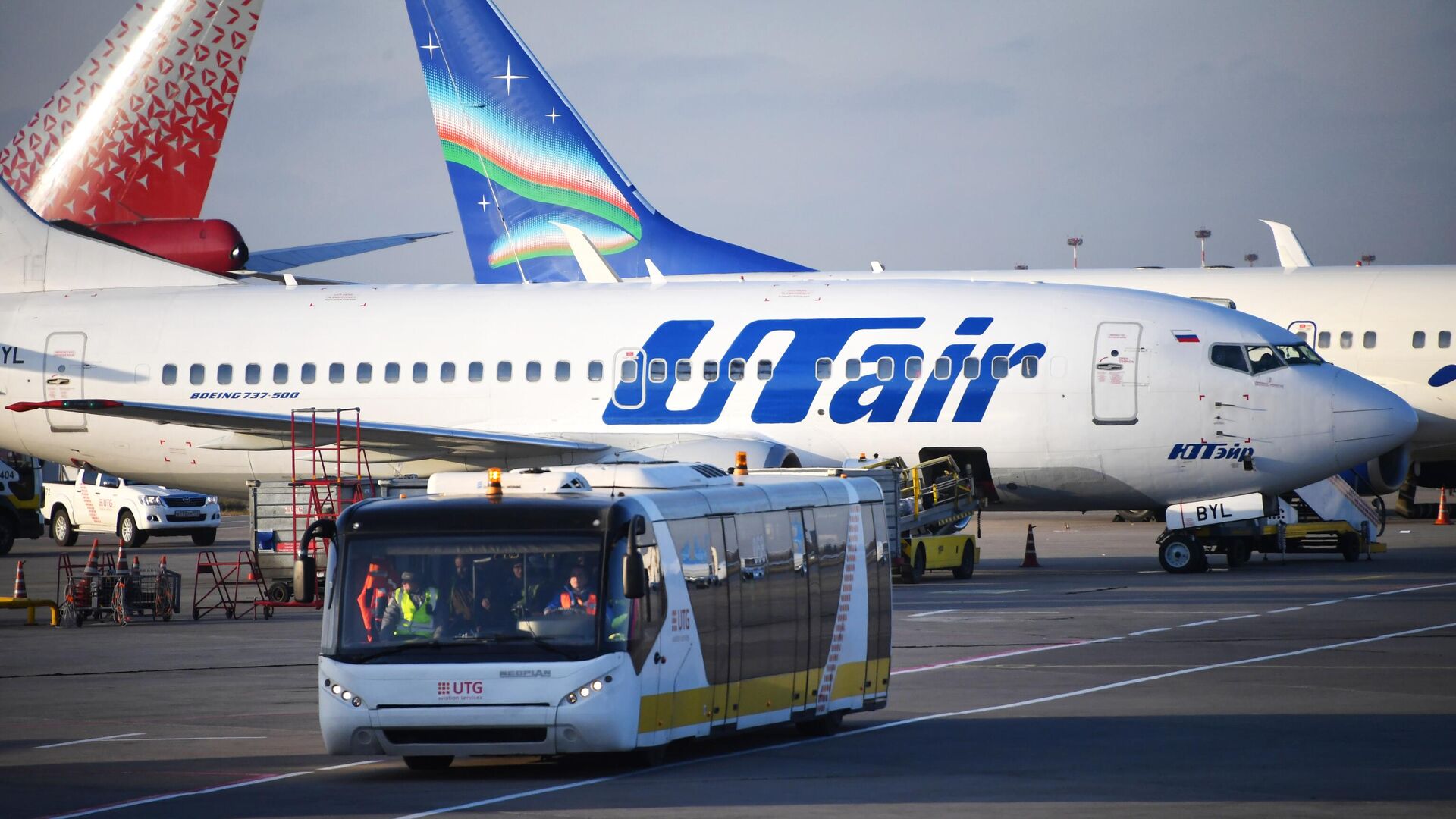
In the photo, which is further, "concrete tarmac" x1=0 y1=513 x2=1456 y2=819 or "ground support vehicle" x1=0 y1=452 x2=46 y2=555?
"ground support vehicle" x1=0 y1=452 x2=46 y2=555

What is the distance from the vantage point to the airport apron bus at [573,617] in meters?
12.3

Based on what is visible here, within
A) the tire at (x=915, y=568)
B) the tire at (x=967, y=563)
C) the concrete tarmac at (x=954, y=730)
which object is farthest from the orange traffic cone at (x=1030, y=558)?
the concrete tarmac at (x=954, y=730)

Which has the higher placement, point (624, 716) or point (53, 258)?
point (53, 258)

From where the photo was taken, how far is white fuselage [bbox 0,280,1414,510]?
28.7m

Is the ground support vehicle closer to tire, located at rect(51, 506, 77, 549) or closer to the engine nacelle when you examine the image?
tire, located at rect(51, 506, 77, 549)

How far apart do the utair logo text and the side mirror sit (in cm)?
1752

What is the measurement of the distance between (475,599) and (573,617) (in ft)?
2.39

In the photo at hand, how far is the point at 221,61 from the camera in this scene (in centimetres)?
5259

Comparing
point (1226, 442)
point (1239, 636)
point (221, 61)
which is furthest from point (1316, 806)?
point (221, 61)

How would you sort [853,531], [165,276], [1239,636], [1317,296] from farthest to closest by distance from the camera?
[1317,296], [165,276], [1239,636], [853,531]

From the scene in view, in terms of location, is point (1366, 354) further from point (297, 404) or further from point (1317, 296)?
point (297, 404)

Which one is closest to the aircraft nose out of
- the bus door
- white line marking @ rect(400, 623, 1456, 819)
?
white line marking @ rect(400, 623, 1456, 819)

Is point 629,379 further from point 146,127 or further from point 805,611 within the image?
point 146,127

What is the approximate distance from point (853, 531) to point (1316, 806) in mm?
5279
